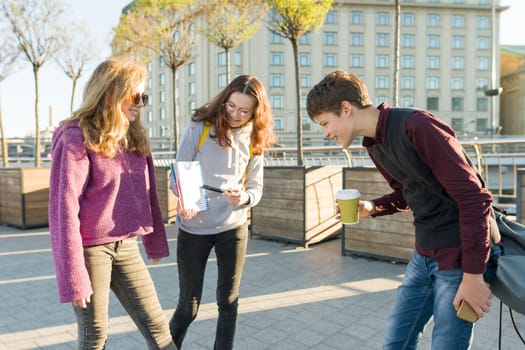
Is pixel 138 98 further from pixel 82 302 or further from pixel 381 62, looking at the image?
pixel 381 62

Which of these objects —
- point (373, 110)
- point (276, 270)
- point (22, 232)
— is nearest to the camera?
point (373, 110)

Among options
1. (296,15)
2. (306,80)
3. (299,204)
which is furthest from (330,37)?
(299,204)

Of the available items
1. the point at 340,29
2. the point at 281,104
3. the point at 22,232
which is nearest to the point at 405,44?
the point at 340,29

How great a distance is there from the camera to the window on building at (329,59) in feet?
170

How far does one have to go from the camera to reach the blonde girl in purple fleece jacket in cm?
196

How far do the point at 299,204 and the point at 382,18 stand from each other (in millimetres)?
51349

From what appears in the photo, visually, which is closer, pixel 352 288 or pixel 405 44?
pixel 352 288

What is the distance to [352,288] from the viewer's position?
4.78m

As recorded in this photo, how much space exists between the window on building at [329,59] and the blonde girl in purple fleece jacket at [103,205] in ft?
169

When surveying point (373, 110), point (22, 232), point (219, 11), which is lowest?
point (22, 232)

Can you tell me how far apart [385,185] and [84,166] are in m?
4.33

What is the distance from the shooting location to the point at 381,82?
5306 centimetres

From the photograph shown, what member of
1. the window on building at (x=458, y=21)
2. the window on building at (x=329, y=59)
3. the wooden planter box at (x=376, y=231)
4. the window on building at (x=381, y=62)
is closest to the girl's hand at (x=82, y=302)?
the wooden planter box at (x=376, y=231)

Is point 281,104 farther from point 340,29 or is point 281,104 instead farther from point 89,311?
point 89,311
